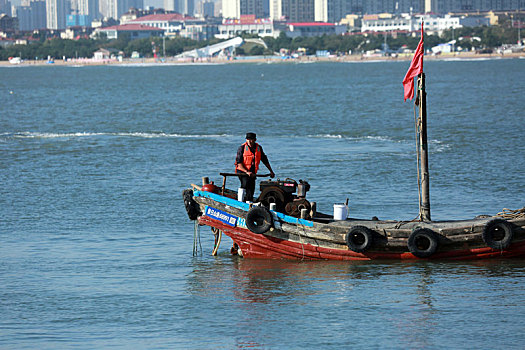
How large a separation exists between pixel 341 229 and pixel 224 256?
10.9ft

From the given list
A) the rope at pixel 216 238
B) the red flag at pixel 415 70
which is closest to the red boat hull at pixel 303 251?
the rope at pixel 216 238

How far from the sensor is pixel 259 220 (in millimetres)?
19312

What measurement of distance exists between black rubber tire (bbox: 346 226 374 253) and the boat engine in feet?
3.88

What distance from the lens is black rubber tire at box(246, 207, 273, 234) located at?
19219 millimetres

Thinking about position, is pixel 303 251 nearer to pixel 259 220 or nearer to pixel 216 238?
pixel 259 220

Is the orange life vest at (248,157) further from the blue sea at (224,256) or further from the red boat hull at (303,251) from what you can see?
the blue sea at (224,256)

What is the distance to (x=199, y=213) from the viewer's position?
2025cm

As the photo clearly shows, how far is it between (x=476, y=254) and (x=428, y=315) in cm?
326

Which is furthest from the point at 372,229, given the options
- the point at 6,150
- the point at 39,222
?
the point at 6,150

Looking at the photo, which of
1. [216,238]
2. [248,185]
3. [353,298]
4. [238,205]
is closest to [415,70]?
[248,185]

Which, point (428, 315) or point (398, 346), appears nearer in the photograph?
point (398, 346)

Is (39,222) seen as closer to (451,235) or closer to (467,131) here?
(451,235)

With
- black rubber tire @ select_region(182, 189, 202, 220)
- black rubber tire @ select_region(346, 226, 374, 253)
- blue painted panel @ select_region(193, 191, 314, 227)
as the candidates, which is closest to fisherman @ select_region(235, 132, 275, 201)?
blue painted panel @ select_region(193, 191, 314, 227)

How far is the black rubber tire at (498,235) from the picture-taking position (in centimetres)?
1844
